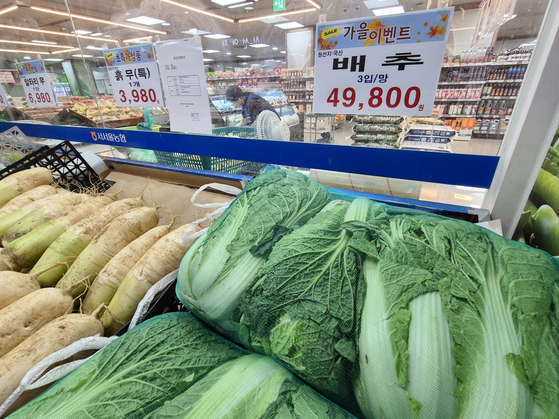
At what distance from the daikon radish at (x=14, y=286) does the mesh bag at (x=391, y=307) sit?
33.0 inches

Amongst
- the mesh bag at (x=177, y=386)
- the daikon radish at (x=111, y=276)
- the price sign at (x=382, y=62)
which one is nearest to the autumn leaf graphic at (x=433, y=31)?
the price sign at (x=382, y=62)

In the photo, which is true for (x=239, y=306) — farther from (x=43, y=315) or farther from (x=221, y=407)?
(x=43, y=315)

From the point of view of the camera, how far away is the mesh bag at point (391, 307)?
49 cm

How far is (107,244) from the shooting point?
51.1 inches

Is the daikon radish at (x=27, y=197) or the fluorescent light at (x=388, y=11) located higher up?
the fluorescent light at (x=388, y=11)

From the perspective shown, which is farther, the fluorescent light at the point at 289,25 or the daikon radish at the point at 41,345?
the fluorescent light at the point at 289,25

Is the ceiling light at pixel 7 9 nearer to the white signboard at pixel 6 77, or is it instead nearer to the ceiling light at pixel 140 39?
the white signboard at pixel 6 77

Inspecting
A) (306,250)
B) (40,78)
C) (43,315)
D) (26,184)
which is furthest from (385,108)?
(40,78)

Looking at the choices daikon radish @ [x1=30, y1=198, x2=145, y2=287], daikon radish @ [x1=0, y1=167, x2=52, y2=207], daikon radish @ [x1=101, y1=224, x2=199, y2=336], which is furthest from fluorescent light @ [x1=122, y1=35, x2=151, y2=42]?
daikon radish @ [x1=101, y1=224, x2=199, y2=336]

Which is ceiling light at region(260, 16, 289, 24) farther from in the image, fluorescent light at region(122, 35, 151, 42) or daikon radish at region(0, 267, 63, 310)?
daikon radish at region(0, 267, 63, 310)

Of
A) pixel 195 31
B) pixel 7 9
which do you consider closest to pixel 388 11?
pixel 195 31

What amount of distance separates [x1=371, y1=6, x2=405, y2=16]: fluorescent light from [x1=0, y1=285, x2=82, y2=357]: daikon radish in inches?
69.7

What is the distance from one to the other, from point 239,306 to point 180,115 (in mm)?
1535

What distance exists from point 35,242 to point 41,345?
0.72m
